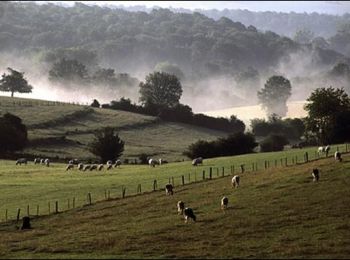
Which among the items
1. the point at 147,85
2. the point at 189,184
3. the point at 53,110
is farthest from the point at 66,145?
the point at 147,85

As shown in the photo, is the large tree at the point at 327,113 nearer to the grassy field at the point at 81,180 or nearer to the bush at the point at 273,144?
the grassy field at the point at 81,180

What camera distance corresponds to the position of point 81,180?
6366 cm

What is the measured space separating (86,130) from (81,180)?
54737 millimetres

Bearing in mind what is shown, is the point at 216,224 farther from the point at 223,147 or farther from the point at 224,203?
the point at 223,147

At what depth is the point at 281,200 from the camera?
43.7m

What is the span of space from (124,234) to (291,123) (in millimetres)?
113076

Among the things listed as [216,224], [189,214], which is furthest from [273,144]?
[216,224]

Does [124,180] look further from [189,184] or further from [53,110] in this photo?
[53,110]

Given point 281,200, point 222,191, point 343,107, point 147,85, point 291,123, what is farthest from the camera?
point 147,85

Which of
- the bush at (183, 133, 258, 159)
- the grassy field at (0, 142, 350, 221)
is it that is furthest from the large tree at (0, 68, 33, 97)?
the grassy field at (0, 142, 350, 221)

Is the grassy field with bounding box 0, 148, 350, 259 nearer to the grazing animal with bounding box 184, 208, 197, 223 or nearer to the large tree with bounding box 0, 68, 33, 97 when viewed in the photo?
the grazing animal with bounding box 184, 208, 197, 223

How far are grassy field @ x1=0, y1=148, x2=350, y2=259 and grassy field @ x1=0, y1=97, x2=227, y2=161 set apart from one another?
4636 cm

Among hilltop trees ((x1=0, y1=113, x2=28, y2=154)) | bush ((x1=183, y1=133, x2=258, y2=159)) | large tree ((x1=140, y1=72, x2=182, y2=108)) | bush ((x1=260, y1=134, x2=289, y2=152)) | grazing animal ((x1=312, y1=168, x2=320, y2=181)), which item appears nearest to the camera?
grazing animal ((x1=312, y1=168, x2=320, y2=181))

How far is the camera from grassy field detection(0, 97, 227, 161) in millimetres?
102188
